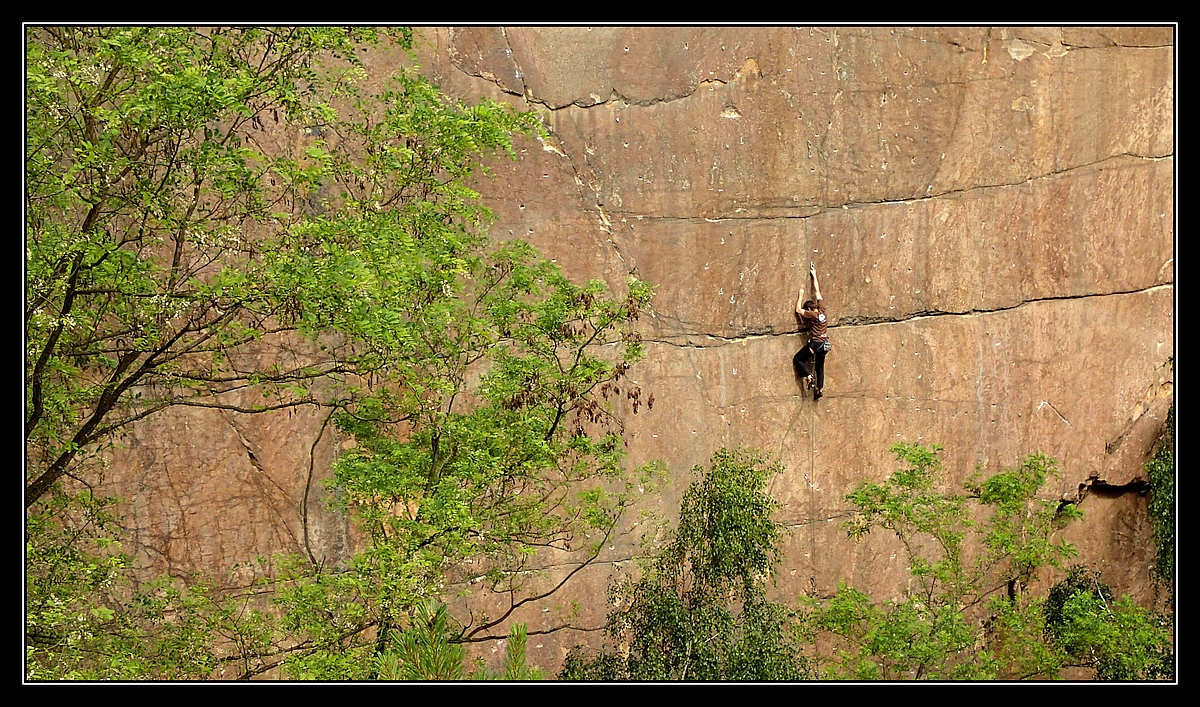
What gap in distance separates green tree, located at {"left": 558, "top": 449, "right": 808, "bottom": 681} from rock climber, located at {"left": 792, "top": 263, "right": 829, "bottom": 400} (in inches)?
66.0

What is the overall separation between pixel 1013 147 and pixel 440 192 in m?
6.39

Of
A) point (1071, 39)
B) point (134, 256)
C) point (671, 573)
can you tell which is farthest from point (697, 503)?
point (1071, 39)

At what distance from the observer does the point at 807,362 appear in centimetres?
1026

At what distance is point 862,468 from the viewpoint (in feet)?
34.4

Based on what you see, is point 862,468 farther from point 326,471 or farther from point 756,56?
point 326,471

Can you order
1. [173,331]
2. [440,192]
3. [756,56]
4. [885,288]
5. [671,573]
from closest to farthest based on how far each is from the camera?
1. [173,331]
2. [440,192]
3. [671,573]
4. [756,56]
5. [885,288]

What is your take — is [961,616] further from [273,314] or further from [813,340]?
[273,314]

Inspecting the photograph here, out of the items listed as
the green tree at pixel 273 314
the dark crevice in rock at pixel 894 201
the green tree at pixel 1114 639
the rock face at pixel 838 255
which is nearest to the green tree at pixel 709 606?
the green tree at pixel 273 314

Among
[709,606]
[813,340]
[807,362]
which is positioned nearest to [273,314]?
[709,606]

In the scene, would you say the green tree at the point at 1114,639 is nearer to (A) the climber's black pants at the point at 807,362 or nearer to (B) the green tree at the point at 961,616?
(B) the green tree at the point at 961,616

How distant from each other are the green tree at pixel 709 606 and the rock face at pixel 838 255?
36.4 inches

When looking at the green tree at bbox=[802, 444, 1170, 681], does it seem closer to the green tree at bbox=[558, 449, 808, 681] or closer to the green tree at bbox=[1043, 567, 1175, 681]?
the green tree at bbox=[1043, 567, 1175, 681]

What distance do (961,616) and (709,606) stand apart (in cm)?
226

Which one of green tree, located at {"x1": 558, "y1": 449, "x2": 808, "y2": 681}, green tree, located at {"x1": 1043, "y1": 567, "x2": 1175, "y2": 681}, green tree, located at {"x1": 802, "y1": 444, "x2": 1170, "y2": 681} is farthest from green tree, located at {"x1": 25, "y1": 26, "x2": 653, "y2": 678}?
green tree, located at {"x1": 1043, "y1": 567, "x2": 1175, "y2": 681}
